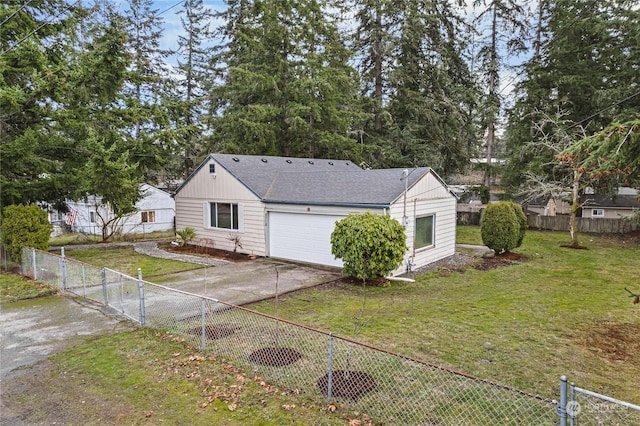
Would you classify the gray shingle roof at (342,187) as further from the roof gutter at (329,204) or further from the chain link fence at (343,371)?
the chain link fence at (343,371)

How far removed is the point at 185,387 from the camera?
15.9ft

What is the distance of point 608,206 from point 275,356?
2993cm

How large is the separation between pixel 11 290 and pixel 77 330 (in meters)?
4.27

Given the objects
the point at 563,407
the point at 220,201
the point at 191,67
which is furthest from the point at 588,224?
the point at 191,67

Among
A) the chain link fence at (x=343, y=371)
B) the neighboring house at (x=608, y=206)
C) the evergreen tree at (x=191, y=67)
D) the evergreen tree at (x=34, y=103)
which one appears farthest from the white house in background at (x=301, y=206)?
the neighboring house at (x=608, y=206)

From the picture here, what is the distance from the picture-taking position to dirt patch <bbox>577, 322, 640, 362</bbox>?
19.6 ft

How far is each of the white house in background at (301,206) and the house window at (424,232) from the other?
0.11 ft

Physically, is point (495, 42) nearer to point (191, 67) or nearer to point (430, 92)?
point (430, 92)

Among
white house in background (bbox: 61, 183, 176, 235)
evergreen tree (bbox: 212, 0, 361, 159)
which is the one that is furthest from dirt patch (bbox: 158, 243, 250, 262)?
white house in background (bbox: 61, 183, 176, 235)

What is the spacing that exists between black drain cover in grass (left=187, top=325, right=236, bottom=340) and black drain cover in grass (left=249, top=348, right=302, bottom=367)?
1028mm

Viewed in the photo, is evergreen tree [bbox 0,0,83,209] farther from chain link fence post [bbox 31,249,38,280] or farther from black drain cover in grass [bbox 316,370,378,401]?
black drain cover in grass [bbox 316,370,378,401]

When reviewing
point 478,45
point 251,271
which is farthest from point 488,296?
point 478,45

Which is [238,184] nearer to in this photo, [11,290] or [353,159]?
[11,290]

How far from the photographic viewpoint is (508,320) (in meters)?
7.48
